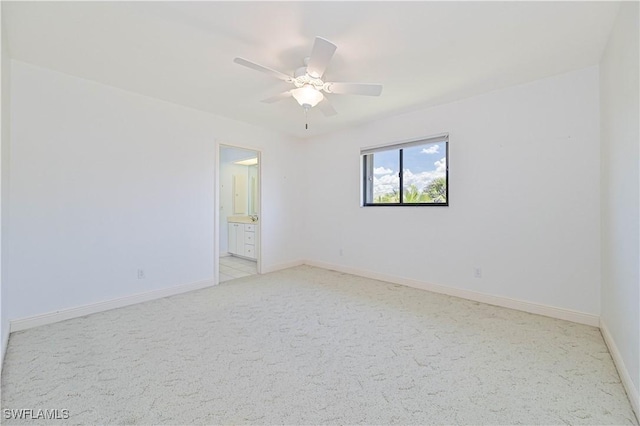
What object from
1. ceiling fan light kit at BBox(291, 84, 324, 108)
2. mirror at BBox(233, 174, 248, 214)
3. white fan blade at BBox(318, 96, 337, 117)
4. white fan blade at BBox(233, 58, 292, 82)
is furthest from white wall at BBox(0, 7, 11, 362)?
mirror at BBox(233, 174, 248, 214)

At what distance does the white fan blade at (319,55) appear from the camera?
66.4 inches

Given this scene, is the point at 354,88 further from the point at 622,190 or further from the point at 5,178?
the point at 5,178

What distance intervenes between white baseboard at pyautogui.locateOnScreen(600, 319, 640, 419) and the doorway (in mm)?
4503

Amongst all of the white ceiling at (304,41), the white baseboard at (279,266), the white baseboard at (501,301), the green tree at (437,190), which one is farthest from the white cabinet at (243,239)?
the green tree at (437,190)

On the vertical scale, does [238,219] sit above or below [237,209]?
below

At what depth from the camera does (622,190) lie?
1.82m

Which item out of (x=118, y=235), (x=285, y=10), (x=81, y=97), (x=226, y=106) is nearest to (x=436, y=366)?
(x=285, y=10)

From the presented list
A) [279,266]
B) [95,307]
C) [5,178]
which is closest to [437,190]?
[279,266]

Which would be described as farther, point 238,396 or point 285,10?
point 285,10

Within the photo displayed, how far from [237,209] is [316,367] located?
5169 mm

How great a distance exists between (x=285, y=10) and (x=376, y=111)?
2.15m

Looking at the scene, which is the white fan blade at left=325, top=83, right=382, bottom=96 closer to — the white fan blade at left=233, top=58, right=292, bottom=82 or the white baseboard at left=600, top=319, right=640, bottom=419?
the white fan blade at left=233, top=58, right=292, bottom=82

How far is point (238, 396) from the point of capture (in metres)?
1.59

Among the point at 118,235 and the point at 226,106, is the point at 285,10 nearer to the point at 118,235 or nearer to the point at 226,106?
the point at 226,106
